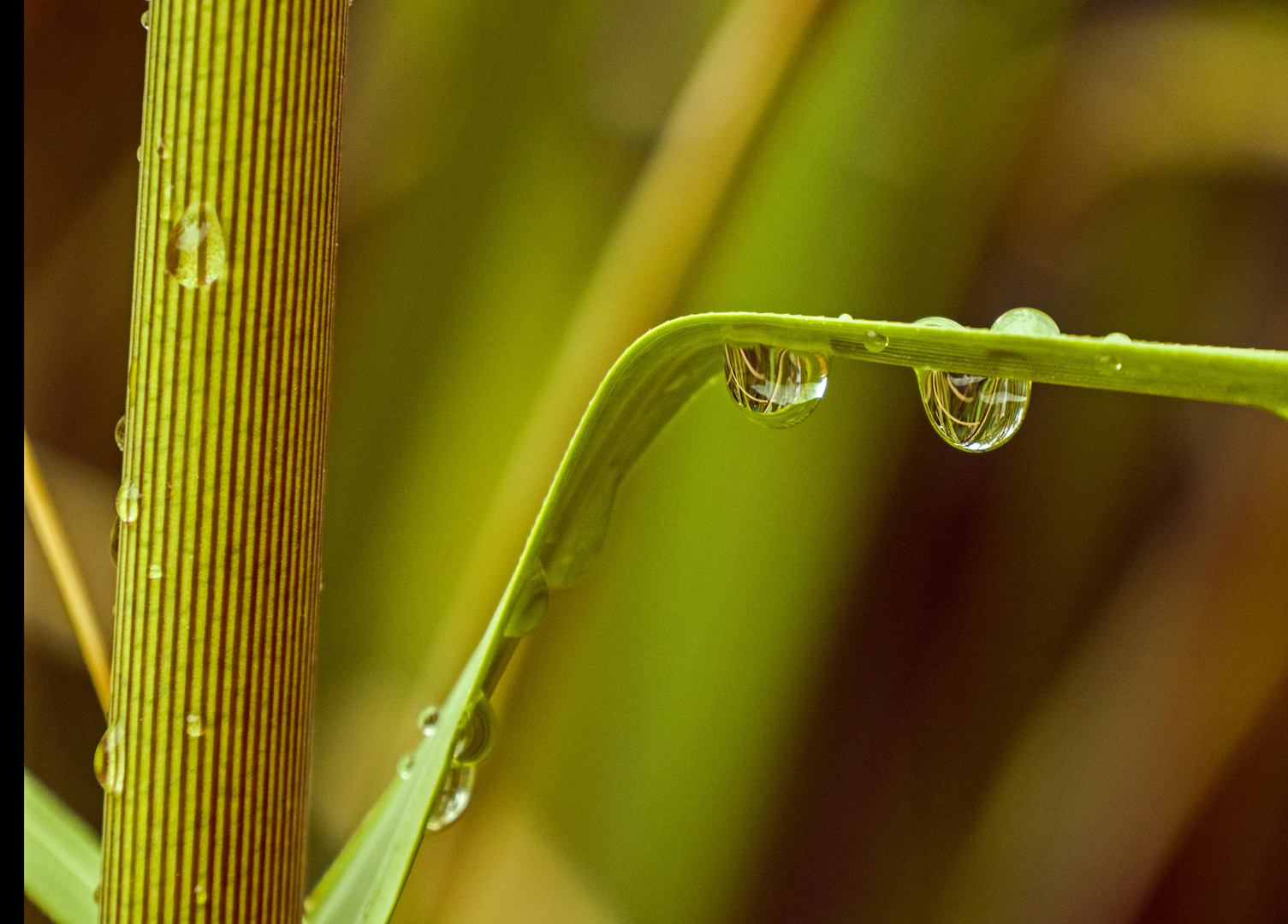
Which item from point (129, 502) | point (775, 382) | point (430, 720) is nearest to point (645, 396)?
point (775, 382)

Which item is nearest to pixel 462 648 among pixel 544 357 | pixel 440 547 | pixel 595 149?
pixel 440 547

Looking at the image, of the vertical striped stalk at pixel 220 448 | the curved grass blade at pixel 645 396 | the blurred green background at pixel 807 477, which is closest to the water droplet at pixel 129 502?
the vertical striped stalk at pixel 220 448

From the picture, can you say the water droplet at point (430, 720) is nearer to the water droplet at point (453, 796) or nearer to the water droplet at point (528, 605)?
the water droplet at point (453, 796)

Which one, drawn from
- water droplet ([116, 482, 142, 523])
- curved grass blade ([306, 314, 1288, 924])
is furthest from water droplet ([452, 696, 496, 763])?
water droplet ([116, 482, 142, 523])

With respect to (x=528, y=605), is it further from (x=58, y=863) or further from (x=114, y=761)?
(x=58, y=863)

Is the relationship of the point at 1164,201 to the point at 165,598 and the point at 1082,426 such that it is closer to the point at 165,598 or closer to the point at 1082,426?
the point at 1082,426

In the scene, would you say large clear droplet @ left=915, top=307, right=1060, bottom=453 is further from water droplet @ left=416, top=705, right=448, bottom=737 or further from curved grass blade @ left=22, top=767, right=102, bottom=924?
curved grass blade @ left=22, top=767, right=102, bottom=924
